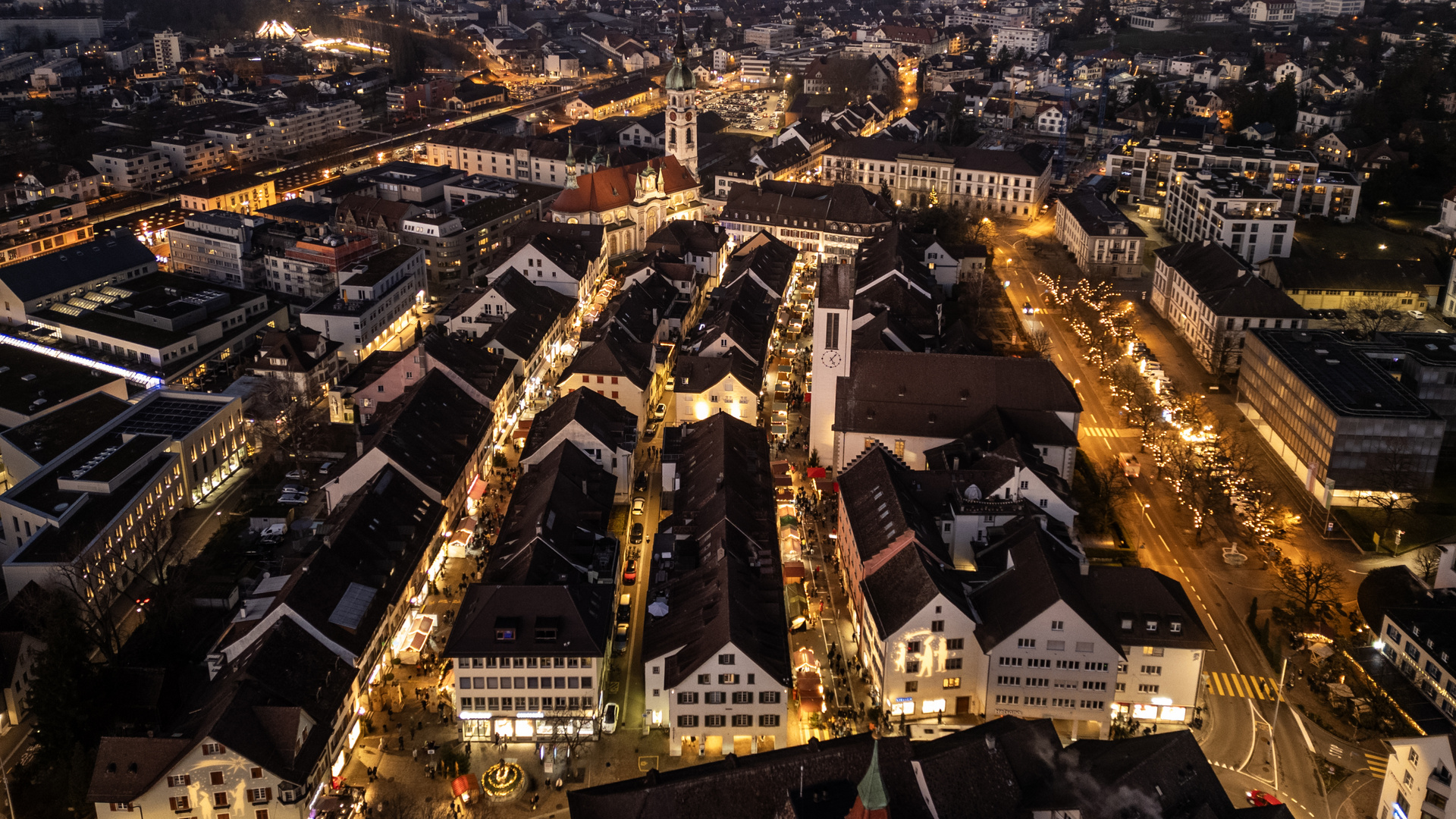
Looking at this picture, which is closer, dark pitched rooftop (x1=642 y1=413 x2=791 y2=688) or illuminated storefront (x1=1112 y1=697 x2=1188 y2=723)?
dark pitched rooftop (x1=642 y1=413 x2=791 y2=688)

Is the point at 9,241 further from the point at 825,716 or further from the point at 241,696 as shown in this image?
the point at 825,716

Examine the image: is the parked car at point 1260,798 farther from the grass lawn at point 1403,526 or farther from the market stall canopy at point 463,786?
the market stall canopy at point 463,786

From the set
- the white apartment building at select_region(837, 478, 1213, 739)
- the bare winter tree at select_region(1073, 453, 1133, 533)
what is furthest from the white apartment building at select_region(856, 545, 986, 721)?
the bare winter tree at select_region(1073, 453, 1133, 533)

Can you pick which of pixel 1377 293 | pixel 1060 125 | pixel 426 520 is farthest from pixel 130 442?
pixel 1060 125

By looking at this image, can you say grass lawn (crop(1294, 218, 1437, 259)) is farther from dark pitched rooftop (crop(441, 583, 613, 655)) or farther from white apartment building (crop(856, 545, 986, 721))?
dark pitched rooftop (crop(441, 583, 613, 655))

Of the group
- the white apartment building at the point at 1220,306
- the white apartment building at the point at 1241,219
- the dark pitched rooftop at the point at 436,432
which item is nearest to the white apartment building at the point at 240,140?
the dark pitched rooftop at the point at 436,432

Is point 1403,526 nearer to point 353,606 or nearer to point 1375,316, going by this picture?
point 1375,316
